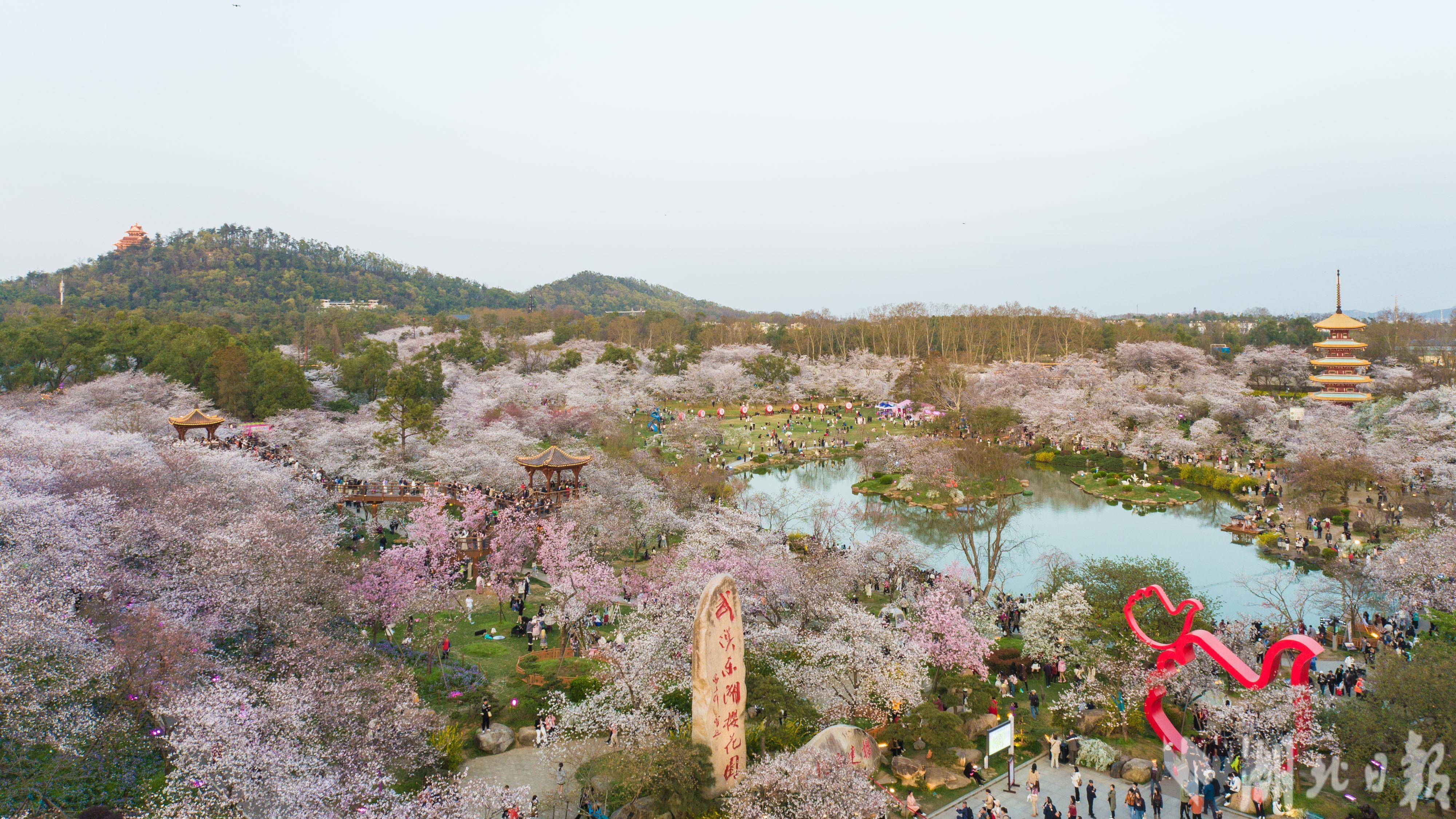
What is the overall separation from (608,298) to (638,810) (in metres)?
148

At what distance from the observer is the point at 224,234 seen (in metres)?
95.6

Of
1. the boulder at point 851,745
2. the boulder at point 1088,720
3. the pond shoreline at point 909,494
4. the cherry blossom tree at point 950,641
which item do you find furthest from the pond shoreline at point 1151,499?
the boulder at point 851,745

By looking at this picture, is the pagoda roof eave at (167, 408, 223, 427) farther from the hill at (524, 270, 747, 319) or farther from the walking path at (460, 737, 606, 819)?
the hill at (524, 270, 747, 319)

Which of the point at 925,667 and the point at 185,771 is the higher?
the point at 185,771

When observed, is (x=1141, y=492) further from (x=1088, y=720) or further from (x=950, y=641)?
(x=950, y=641)

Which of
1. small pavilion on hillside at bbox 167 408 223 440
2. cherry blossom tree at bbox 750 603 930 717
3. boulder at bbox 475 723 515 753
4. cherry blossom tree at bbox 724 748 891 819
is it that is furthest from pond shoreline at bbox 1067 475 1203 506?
small pavilion on hillside at bbox 167 408 223 440

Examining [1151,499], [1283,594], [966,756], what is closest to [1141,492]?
[1151,499]

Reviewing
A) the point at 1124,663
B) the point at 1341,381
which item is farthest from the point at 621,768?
the point at 1341,381

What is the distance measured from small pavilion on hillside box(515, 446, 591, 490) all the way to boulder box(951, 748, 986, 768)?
1671cm

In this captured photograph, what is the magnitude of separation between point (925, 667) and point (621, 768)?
6514 millimetres

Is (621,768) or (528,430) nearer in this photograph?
(621,768)

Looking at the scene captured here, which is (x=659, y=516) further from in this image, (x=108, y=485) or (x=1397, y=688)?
(x=1397, y=688)

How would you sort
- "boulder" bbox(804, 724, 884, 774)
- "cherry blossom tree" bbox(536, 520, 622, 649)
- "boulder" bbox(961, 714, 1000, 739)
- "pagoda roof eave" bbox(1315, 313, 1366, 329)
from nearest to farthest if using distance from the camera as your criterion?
"boulder" bbox(804, 724, 884, 774) → "boulder" bbox(961, 714, 1000, 739) → "cherry blossom tree" bbox(536, 520, 622, 649) → "pagoda roof eave" bbox(1315, 313, 1366, 329)

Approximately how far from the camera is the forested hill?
68.3 meters
